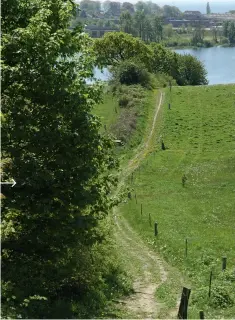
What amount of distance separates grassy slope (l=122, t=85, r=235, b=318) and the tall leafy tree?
574 centimetres

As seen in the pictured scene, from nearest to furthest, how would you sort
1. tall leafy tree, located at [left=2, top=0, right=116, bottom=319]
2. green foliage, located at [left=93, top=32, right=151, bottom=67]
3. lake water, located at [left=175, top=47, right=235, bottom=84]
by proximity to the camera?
tall leafy tree, located at [left=2, top=0, right=116, bottom=319] < green foliage, located at [left=93, top=32, right=151, bottom=67] < lake water, located at [left=175, top=47, right=235, bottom=84]

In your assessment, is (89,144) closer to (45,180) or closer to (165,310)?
(45,180)

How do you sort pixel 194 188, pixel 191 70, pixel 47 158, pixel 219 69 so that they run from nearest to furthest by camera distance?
1. pixel 47 158
2. pixel 194 188
3. pixel 191 70
4. pixel 219 69

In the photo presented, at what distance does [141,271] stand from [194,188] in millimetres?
18781

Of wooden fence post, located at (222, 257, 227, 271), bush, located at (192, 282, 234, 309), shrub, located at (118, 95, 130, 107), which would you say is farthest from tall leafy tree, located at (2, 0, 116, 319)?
shrub, located at (118, 95, 130, 107)

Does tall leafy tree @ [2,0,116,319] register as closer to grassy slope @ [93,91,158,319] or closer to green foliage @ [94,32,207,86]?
grassy slope @ [93,91,158,319]

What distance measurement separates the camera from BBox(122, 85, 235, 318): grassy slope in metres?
30.4

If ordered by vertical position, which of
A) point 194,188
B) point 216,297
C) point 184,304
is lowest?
point 194,188

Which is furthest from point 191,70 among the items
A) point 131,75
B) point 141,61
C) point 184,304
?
point 184,304

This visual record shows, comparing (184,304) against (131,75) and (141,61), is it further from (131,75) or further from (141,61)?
(141,61)

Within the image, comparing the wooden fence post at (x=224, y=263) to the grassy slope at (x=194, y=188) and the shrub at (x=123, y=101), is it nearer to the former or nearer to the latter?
the grassy slope at (x=194, y=188)

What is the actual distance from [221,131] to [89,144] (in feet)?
145

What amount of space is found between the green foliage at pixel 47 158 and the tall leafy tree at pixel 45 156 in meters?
0.04

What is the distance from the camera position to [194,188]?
45.7 metres
